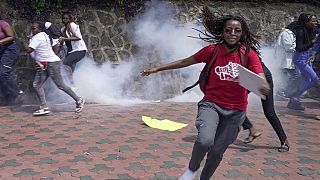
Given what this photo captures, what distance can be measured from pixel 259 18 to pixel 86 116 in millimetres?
4892

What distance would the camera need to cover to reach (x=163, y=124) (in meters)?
6.54

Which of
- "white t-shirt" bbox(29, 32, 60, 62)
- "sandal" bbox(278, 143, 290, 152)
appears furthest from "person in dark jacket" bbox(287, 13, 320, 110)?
"white t-shirt" bbox(29, 32, 60, 62)

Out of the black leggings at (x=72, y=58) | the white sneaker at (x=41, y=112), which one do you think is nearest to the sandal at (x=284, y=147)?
the white sneaker at (x=41, y=112)

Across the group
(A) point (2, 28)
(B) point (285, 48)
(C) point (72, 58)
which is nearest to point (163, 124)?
(C) point (72, 58)

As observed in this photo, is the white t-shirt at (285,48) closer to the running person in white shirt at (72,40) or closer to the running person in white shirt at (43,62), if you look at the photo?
the running person in white shirt at (72,40)

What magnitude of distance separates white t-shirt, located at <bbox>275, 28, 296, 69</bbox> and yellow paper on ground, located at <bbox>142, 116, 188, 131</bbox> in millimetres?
3080

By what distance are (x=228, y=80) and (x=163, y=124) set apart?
9.67ft

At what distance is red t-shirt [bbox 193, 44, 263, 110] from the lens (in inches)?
146

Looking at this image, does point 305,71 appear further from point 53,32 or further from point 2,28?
point 2,28

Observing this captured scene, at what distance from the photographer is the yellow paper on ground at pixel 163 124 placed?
6.34 metres

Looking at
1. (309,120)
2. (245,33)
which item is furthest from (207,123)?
(309,120)

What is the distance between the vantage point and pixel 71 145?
17.7ft

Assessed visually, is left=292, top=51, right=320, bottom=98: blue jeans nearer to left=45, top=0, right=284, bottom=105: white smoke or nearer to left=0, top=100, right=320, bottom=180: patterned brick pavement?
left=0, top=100, right=320, bottom=180: patterned brick pavement

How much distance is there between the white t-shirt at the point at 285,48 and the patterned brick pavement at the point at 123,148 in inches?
59.9
